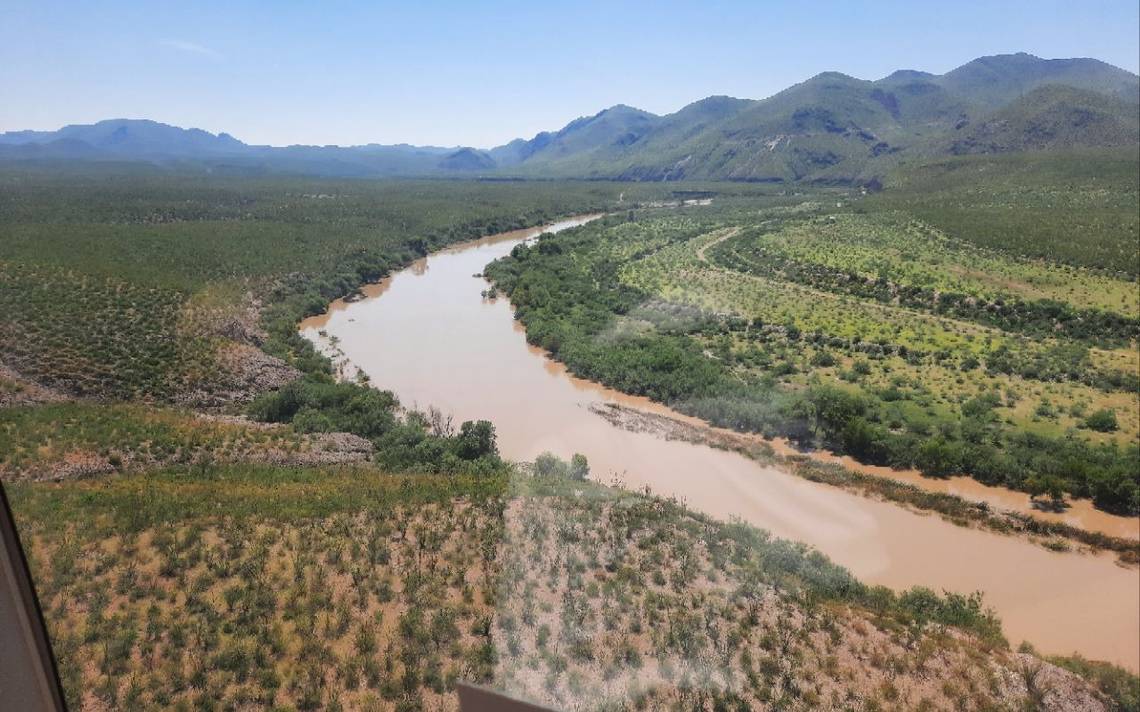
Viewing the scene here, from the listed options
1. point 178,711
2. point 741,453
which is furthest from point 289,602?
point 741,453

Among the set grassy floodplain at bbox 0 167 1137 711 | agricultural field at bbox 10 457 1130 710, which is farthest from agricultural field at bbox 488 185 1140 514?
agricultural field at bbox 10 457 1130 710

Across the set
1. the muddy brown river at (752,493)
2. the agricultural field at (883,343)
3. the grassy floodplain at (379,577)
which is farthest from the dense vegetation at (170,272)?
the agricultural field at (883,343)

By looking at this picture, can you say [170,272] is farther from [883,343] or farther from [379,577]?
[883,343]

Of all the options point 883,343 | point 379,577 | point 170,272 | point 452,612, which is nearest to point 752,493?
point 452,612

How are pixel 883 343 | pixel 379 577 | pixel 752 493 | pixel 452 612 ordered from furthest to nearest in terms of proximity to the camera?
1. pixel 883 343
2. pixel 752 493
3. pixel 379 577
4. pixel 452 612

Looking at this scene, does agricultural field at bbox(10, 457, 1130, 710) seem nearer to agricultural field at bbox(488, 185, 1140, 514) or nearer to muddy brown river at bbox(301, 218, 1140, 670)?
muddy brown river at bbox(301, 218, 1140, 670)

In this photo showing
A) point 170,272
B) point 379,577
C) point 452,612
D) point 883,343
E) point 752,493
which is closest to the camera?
point 452,612
